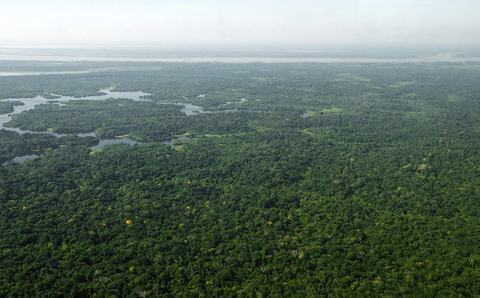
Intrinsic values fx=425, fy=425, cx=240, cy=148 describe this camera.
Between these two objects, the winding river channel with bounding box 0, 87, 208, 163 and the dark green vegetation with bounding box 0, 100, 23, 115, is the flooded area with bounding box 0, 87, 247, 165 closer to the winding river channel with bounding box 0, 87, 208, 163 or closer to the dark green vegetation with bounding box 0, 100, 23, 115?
the winding river channel with bounding box 0, 87, 208, 163

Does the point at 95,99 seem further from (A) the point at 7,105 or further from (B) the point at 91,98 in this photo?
(A) the point at 7,105

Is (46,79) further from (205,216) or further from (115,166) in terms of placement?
(205,216)

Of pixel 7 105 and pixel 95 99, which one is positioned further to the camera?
pixel 95 99

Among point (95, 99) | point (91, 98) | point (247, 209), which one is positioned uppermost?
point (95, 99)

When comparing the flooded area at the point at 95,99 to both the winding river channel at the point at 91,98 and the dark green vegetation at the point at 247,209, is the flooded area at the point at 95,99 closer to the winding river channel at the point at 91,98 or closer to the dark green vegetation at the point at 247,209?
the winding river channel at the point at 91,98

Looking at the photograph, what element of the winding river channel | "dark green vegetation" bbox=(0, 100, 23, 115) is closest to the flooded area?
the winding river channel

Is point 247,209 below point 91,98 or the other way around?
below

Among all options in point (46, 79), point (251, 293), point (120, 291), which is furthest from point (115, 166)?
point (46, 79)

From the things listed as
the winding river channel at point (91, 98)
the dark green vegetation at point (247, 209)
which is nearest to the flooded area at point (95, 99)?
the winding river channel at point (91, 98)

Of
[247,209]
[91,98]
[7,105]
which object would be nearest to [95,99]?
[91,98]
